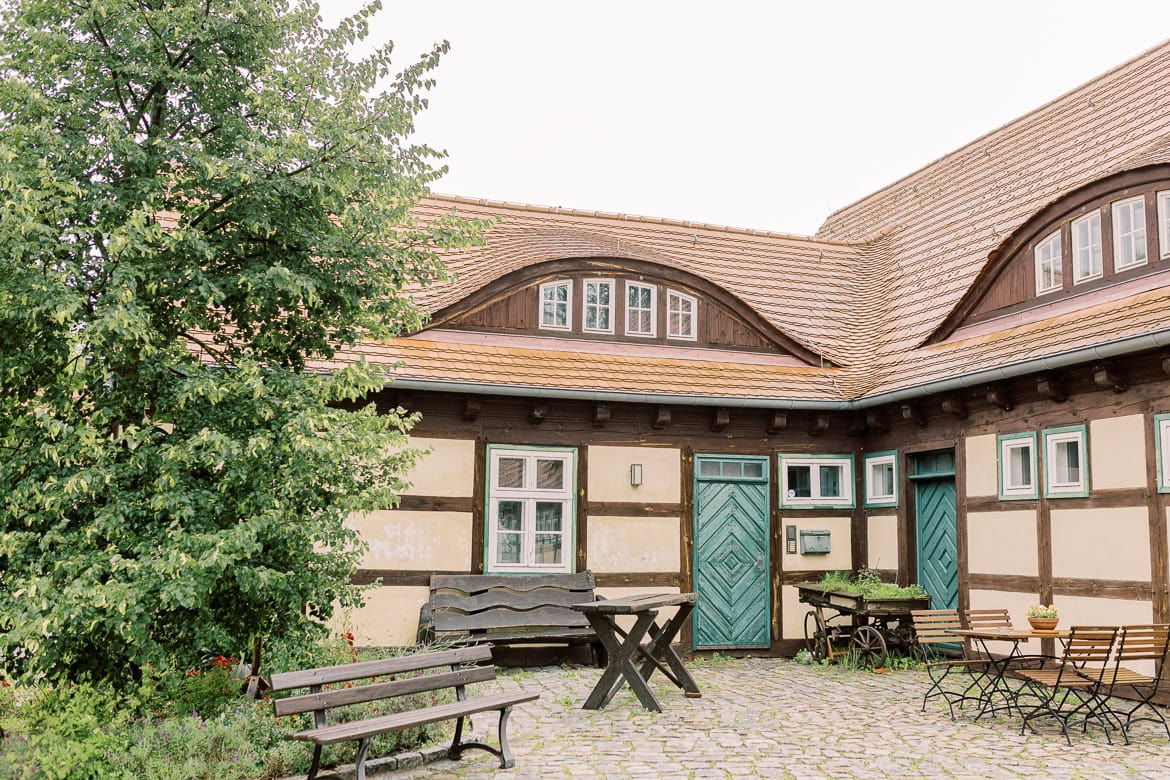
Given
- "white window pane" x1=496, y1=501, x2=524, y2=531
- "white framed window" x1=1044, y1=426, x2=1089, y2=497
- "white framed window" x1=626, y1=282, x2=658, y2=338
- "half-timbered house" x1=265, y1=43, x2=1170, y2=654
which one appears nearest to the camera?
"white framed window" x1=1044, y1=426, x2=1089, y2=497

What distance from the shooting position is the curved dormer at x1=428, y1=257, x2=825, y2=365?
1267 centimetres

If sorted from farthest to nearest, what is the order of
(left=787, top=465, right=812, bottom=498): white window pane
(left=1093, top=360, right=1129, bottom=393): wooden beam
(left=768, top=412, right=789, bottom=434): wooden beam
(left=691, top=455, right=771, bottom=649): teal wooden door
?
A: (left=787, top=465, right=812, bottom=498): white window pane
(left=768, top=412, right=789, bottom=434): wooden beam
(left=691, top=455, right=771, bottom=649): teal wooden door
(left=1093, top=360, right=1129, bottom=393): wooden beam

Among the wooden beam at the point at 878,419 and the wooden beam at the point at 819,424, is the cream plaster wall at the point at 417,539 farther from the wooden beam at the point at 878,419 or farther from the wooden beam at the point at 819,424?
the wooden beam at the point at 878,419

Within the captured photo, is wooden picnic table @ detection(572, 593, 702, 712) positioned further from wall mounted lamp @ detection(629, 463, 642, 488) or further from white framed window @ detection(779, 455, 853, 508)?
white framed window @ detection(779, 455, 853, 508)

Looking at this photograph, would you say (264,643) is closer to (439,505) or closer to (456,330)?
(439,505)

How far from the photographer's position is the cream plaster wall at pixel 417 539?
11.4m

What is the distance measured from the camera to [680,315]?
13.5 meters

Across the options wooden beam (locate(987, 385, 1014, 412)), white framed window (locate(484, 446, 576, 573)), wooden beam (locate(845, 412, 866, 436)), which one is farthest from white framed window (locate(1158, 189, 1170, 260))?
white framed window (locate(484, 446, 576, 573))

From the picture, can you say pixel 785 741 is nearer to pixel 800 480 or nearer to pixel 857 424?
pixel 800 480

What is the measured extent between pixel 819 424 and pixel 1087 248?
148 inches

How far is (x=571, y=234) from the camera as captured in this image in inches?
578

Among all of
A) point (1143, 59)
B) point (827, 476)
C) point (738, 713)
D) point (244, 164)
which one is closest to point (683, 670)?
point (738, 713)

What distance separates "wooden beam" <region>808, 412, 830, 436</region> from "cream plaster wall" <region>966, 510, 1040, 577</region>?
7.53 ft

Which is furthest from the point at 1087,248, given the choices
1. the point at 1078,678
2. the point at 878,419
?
the point at 1078,678
